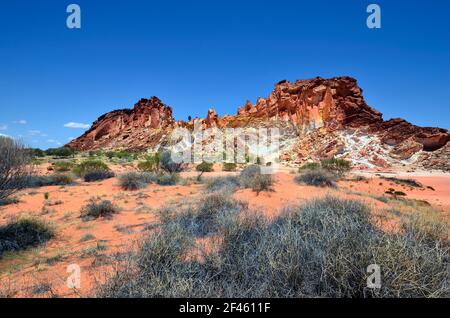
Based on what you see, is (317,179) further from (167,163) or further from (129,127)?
(129,127)

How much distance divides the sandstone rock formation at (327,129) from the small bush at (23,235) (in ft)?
109

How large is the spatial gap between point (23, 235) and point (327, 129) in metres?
40.7

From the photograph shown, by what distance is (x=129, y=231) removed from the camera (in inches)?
269

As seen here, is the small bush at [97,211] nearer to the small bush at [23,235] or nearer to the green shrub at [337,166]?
the small bush at [23,235]

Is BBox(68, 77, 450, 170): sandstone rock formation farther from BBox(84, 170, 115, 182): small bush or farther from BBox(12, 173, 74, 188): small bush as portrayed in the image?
BBox(12, 173, 74, 188): small bush

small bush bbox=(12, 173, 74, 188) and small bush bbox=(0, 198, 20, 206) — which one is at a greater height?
small bush bbox=(12, 173, 74, 188)

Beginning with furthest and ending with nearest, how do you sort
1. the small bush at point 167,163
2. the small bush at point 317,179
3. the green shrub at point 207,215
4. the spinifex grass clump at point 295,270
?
the small bush at point 167,163
the small bush at point 317,179
the green shrub at point 207,215
the spinifex grass clump at point 295,270

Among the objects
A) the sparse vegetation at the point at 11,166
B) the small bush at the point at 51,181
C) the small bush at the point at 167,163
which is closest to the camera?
the sparse vegetation at the point at 11,166

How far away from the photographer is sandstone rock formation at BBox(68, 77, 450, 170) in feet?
109

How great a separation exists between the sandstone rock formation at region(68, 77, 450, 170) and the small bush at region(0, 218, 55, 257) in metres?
33.3

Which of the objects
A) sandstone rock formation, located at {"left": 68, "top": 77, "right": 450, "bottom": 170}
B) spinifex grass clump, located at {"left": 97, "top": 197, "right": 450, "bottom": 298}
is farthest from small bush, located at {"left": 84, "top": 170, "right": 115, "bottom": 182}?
sandstone rock formation, located at {"left": 68, "top": 77, "right": 450, "bottom": 170}

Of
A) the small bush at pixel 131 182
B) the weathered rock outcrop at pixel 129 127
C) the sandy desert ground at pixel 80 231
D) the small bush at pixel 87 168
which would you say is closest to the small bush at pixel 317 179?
the sandy desert ground at pixel 80 231

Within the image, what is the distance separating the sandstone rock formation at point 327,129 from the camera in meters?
33.2
